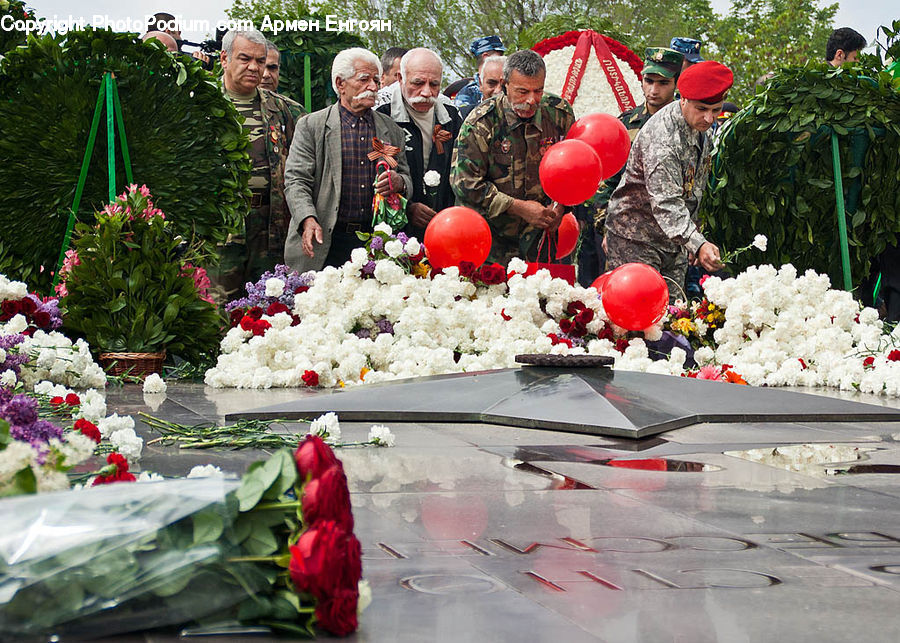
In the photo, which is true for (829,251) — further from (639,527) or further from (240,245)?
(639,527)

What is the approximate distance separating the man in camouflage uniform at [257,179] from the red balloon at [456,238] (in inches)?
69.6

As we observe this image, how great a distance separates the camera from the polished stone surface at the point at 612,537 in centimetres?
204

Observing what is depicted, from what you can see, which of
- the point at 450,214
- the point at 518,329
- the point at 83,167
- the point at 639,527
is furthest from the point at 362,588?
the point at 83,167

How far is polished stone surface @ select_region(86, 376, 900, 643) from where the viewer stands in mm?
2045

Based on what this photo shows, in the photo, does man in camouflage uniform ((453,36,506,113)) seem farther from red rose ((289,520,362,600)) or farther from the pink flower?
red rose ((289,520,362,600))

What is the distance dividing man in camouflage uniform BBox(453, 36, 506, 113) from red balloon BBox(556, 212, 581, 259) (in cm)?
265

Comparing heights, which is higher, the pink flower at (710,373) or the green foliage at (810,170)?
the green foliage at (810,170)

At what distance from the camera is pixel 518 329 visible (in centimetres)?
692

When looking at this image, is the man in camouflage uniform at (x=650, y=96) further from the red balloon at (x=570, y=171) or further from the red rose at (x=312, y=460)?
the red rose at (x=312, y=460)

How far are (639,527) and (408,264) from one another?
15.6 ft

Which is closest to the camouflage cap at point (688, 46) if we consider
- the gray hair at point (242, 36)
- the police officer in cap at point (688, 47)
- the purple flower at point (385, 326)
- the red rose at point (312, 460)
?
the police officer in cap at point (688, 47)

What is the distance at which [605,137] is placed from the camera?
8.07m

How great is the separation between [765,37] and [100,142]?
32.8 metres

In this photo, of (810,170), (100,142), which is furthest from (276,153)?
(810,170)
